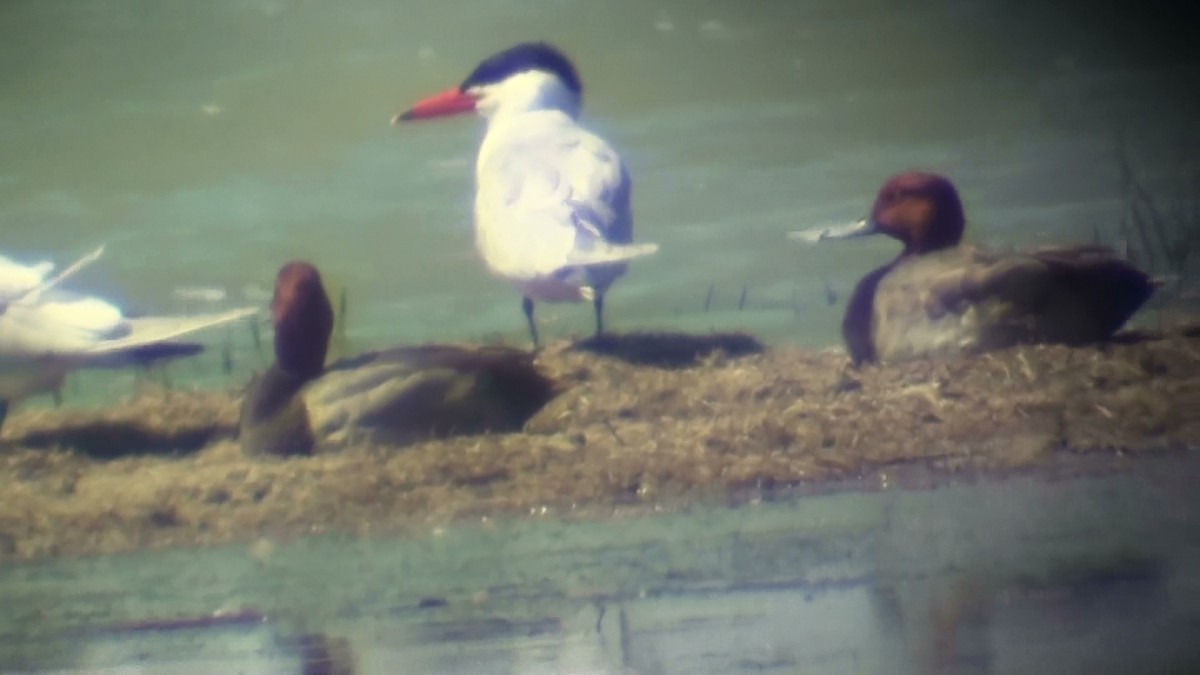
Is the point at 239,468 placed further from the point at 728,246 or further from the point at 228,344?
the point at 728,246

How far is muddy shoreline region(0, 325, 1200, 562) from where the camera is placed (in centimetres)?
246

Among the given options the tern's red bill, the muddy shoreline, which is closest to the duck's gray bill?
the muddy shoreline

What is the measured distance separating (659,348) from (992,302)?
22.1 inches

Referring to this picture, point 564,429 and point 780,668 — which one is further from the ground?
point 564,429

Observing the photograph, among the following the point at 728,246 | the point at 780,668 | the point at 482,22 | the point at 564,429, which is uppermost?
the point at 482,22

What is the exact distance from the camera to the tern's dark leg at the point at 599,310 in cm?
254

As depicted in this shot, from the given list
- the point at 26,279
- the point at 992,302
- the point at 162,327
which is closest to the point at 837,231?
the point at 992,302

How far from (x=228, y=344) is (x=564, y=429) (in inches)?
23.7

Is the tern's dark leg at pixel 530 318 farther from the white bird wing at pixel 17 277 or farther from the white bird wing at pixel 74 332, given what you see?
the white bird wing at pixel 17 277

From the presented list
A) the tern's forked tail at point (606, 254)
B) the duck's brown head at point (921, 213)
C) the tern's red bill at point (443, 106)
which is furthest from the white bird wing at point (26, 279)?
the duck's brown head at point (921, 213)

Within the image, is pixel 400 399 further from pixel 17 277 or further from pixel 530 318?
pixel 17 277

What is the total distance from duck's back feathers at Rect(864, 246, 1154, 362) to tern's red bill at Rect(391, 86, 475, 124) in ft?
2.54

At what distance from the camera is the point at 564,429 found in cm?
249

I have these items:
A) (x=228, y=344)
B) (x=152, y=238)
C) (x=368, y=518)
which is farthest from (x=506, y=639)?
(x=152, y=238)
